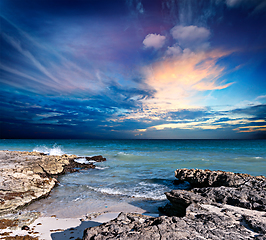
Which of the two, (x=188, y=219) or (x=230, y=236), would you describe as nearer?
(x=230, y=236)

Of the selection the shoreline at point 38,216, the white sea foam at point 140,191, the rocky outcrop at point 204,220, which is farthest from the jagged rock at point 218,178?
the shoreline at point 38,216

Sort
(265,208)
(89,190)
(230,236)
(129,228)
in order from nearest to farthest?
(230,236) < (129,228) < (265,208) < (89,190)

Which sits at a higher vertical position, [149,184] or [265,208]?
[265,208]

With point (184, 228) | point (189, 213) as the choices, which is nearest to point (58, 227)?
point (184, 228)

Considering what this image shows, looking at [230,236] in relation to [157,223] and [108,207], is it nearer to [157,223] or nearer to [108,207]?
[157,223]

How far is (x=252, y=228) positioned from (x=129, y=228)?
10.2ft

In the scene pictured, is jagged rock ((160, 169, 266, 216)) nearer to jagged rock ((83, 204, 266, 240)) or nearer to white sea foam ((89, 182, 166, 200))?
jagged rock ((83, 204, 266, 240))

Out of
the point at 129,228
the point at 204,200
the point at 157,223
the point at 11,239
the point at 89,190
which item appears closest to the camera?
the point at 129,228

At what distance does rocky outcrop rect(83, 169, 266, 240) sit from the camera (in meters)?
3.63

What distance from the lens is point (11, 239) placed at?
450 centimetres

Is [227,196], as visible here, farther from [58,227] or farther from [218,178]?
[58,227]

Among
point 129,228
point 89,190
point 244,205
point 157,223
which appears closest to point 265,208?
point 244,205

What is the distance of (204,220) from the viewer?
4.33 m

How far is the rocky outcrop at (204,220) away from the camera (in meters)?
3.63
